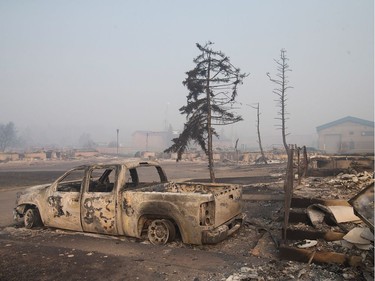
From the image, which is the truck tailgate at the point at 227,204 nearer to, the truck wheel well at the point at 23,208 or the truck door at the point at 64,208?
the truck door at the point at 64,208

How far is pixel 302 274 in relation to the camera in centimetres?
456

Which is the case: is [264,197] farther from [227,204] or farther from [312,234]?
[312,234]

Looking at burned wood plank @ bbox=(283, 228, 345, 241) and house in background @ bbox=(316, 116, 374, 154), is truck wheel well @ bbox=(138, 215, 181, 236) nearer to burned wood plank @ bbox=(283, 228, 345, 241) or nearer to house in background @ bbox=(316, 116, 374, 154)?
burned wood plank @ bbox=(283, 228, 345, 241)

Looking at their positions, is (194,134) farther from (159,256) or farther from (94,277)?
(94,277)

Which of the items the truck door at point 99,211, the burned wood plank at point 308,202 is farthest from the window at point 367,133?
the truck door at point 99,211

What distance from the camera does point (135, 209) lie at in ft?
20.9

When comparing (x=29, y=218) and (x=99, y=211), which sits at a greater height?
(x=99, y=211)

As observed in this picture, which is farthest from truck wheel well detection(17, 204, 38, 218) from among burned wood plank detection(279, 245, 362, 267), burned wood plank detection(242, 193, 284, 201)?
burned wood plank detection(242, 193, 284, 201)

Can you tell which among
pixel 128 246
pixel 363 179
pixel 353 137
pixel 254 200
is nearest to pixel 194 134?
pixel 254 200

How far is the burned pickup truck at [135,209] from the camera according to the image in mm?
5898

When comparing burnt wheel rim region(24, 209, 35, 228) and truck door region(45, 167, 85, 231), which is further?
burnt wheel rim region(24, 209, 35, 228)

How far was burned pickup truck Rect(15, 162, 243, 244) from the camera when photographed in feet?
19.4

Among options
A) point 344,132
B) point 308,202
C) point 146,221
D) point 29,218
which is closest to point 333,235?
point 308,202

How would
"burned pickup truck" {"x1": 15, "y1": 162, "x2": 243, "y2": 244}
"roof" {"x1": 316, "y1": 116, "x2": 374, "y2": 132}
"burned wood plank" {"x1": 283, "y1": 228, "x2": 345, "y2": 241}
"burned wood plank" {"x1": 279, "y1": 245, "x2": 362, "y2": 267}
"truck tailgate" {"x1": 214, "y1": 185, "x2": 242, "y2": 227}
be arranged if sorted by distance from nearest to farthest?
"burned wood plank" {"x1": 279, "y1": 245, "x2": 362, "y2": 267}, "burned wood plank" {"x1": 283, "y1": 228, "x2": 345, "y2": 241}, "burned pickup truck" {"x1": 15, "y1": 162, "x2": 243, "y2": 244}, "truck tailgate" {"x1": 214, "y1": 185, "x2": 242, "y2": 227}, "roof" {"x1": 316, "y1": 116, "x2": 374, "y2": 132}
